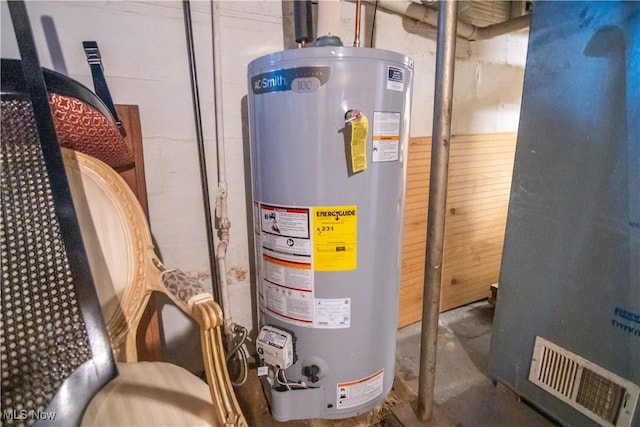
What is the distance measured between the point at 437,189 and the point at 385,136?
0.23 metres

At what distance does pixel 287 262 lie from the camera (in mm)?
1029

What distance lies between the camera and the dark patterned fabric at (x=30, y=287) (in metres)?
0.66

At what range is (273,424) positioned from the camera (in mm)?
1193

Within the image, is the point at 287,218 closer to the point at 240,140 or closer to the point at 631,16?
the point at 240,140

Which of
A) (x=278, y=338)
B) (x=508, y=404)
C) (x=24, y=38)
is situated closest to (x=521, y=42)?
(x=508, y=404)

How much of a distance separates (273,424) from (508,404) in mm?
941

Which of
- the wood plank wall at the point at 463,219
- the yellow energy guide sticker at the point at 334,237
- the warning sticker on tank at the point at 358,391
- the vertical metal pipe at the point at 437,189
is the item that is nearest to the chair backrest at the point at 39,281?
the yellow energy guide sticker at the point at 334,237

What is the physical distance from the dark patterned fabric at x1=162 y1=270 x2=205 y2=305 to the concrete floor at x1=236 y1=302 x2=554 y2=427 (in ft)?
2.12

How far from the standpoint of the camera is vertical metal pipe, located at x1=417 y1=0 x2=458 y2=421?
94 centimetres

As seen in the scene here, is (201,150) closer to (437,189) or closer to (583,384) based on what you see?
(437,189)

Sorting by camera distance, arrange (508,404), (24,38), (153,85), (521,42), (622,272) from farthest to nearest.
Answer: (521,42)
(508,404)
(153,85)
(622,272)
(24,38)

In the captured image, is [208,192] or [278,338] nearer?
[278,338]

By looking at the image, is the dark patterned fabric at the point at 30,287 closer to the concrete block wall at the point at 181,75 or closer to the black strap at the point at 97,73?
the black strap at the point at 97,73

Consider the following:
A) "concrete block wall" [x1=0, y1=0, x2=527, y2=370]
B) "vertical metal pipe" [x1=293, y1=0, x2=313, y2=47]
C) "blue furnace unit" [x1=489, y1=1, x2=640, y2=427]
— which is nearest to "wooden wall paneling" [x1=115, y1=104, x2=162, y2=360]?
"concrete block wall" [x1=0, y1=0, x2=527, y2=370]
